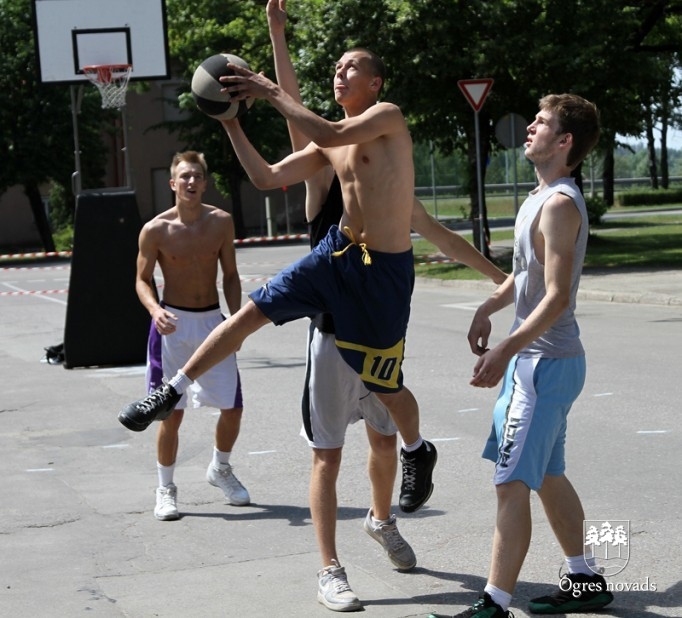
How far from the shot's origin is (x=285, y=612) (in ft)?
16.7

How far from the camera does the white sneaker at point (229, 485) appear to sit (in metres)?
7.12

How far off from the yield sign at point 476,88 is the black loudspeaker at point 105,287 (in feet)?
34.1

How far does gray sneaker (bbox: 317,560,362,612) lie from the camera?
16.6ft

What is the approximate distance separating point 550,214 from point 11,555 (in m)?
3.23

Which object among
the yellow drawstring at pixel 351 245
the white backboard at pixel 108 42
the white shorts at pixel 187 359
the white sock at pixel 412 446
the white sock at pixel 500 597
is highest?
the white backboard at pixel 108 42

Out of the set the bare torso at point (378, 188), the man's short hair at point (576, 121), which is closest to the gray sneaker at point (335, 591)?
the bare torso at point (378, 188)

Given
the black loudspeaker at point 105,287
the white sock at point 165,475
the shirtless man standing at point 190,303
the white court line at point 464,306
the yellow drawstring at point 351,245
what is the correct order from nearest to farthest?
1. the yellow drawstring at point 351,245
2. the white sock at point 165,475
3. the shirtless man standing at point 190,303
4. the black loudspeaker at point 105,287
5. the white court line at point 464,306

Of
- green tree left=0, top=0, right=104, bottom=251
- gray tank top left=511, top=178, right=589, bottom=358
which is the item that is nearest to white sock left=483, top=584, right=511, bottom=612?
gray tank top left=511, top=178, right=589, bottom=358

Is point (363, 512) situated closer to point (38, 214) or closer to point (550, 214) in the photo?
point (550, 214)

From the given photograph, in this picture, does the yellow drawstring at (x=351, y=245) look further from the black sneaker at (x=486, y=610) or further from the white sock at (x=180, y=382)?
the black sneaker at (x=486, y=610)

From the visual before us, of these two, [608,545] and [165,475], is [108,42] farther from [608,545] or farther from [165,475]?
[608,545]

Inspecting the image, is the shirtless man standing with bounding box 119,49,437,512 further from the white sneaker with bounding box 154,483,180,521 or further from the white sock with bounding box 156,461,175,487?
the white sock with bounding box 156,461,175,487

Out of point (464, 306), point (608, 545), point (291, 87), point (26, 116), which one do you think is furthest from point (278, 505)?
point (26, 116)

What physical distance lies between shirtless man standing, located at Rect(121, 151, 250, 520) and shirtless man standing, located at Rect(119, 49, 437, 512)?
178 centimetres
